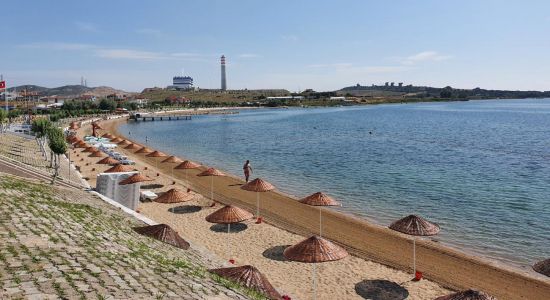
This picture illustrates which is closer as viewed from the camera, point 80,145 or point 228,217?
point 228,217

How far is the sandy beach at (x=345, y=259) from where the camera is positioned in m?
16.1

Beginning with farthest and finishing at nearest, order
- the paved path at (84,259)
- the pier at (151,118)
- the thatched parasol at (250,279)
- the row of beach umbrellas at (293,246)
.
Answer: the pier at (151,118) < the row of beach umbrellas at (293,246) < the thatched parasol at (250,279) < the paved path at (84,259)

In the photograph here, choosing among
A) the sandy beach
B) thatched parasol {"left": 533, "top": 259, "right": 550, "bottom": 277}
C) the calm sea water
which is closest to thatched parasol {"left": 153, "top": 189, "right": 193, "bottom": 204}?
the sandy beach

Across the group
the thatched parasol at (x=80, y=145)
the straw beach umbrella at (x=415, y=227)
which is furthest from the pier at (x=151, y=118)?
the straw beach umbrella at (x=415, y=227)

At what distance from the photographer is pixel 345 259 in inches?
736

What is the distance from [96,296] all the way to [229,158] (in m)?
45.9

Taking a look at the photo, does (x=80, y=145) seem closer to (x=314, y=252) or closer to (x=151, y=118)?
(x=314, y=252)

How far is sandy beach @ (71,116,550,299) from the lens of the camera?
1611 cm

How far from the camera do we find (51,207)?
51.6 ft

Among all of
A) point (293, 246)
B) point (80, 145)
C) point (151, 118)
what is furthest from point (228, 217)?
point (151, 118)

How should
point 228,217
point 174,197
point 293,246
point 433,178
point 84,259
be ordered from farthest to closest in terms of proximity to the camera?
1. point 433,178
2. point 174,197
3. point 228,217
4. point 293,246
5. point 84,259

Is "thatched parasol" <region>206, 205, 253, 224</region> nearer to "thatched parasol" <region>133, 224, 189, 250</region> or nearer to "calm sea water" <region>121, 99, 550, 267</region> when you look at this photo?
"thatched parasol" <region>133, 224, 189, 250</region>

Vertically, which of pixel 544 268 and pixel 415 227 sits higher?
pixel 415 227

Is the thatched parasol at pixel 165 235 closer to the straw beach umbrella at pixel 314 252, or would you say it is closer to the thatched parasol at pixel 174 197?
the straw beach umbrella at pixel 314 252
